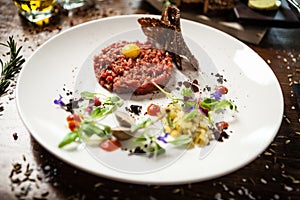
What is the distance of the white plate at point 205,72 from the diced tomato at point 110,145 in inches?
2.8

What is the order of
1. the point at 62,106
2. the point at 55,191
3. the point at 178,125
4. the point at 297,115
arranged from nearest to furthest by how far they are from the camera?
the point at 55,191 → the point at 178,125 → the point at 62,106 → the point at 297,115

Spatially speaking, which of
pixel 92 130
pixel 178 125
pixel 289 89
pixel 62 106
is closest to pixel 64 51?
pixel 62 106

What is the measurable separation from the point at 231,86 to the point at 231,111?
191mm

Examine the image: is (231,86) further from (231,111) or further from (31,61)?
(31,61)

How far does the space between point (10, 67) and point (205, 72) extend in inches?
38.6

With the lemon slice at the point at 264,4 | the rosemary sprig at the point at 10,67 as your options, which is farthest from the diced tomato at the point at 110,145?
the lemon slice at the point at 264,4

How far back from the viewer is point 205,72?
210cm

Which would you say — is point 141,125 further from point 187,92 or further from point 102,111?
point 187,92

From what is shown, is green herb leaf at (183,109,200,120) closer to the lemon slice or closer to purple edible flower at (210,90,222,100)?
purple edible flower at (210,90,222,100)

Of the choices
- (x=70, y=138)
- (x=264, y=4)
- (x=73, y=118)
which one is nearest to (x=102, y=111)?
(x=73, y=118)

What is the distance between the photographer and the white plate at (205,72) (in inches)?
60.8

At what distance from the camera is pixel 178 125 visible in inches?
67.0

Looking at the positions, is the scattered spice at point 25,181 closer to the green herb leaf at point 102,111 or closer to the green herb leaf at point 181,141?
the green herb leaf at point 102,111

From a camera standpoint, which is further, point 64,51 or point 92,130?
point 64,51
